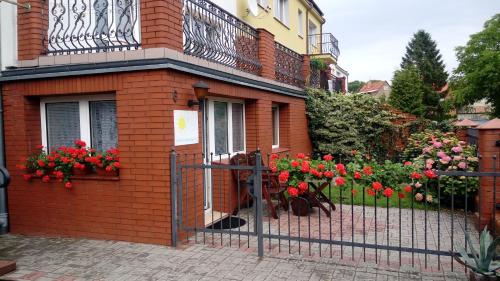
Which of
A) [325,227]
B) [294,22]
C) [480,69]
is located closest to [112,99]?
[325,227]

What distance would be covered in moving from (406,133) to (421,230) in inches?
298

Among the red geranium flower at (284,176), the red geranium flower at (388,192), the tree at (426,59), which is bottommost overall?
the red geranium flower at (388,192)

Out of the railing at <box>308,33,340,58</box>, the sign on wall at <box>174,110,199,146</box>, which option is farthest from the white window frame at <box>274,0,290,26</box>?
the sign on wall at <box>174,110,199,146</box>

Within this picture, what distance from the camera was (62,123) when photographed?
6297 mm

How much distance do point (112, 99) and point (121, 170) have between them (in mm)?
1138

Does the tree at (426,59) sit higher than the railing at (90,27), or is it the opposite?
the tree at (426,59)

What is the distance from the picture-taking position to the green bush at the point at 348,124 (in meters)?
12.4

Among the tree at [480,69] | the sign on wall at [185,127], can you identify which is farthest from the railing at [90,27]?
the tree at [480,69]

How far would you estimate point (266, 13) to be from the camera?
13.4 metres

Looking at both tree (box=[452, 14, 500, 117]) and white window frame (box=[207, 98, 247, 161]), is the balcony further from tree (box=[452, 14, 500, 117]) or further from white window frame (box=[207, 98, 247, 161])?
tree (box=[452, 14, 500, 117])

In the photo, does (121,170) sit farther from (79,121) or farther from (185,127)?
(79,121)

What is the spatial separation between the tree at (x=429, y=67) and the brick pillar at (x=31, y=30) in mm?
28360

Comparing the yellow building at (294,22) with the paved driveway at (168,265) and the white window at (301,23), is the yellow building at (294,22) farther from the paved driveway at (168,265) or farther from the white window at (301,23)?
the paved driveway at (168,265)

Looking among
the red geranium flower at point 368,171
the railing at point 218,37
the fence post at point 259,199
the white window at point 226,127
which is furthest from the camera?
the white window at point 226,127
